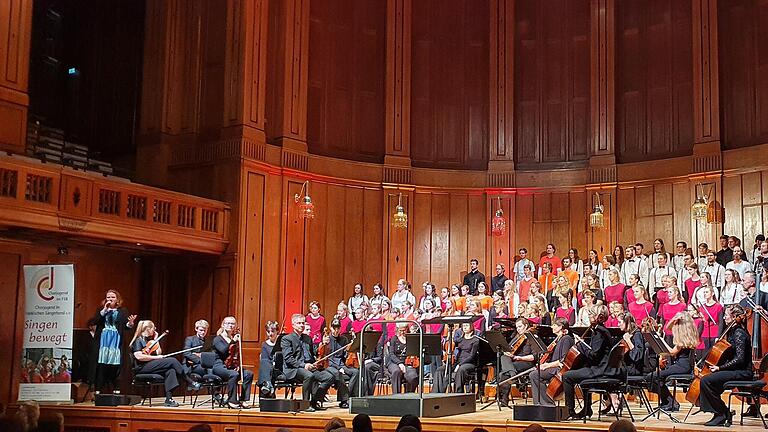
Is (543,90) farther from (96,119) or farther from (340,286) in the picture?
(96,119)

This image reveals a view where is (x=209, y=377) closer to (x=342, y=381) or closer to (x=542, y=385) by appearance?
(x=342, y=381)

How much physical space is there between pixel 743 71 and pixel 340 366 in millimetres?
9694

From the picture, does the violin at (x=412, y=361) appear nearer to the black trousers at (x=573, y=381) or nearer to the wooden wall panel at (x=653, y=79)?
the black trousers at (x=573, y=381)

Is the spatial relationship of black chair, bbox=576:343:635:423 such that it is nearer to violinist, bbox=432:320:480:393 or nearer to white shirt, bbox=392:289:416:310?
violinist, bbox=432:320:480:393

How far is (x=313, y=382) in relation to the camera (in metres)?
11.6

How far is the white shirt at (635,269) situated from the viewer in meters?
15.0

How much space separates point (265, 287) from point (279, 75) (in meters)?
4.13

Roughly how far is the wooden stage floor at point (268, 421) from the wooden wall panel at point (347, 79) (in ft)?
25.9

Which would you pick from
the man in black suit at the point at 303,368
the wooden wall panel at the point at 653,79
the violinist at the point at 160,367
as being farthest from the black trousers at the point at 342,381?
the wooden wall panel at the point at 653,79

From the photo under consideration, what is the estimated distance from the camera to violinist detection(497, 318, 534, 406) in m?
11.0

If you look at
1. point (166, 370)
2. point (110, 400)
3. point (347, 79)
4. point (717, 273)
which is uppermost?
point (347, 79)

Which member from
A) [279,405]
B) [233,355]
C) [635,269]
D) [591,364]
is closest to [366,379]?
[233,355]

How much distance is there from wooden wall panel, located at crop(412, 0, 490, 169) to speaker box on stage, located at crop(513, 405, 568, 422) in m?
10.0

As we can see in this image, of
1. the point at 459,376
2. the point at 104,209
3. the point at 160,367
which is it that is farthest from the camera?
the point at 104,209
